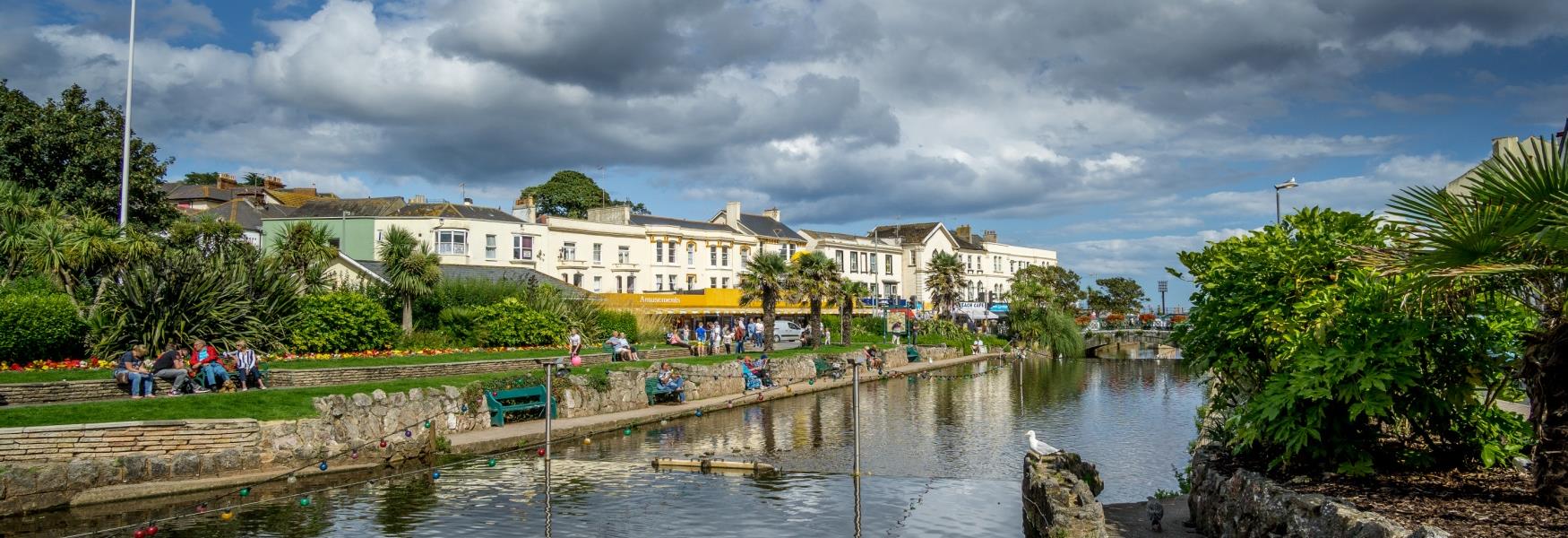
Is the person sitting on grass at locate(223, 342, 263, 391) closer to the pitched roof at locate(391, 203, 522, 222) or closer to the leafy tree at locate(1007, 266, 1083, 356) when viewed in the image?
the pitched roof at locate(391, 203, 522, 222)

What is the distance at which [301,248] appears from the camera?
35281 millimetres

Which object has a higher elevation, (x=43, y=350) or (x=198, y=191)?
A: (x=198, y=191)

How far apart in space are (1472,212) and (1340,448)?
2633 mm

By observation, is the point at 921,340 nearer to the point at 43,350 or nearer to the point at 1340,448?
the point at 43,350

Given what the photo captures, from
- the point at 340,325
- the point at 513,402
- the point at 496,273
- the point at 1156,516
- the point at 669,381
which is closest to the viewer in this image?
the point at 1156,516

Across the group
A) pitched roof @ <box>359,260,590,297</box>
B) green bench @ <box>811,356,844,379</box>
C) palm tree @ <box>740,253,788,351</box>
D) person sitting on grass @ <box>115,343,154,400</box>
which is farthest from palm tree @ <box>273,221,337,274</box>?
green bench @ <box>811,356,844,379</box>

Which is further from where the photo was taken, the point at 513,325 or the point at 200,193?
the point at 200,193

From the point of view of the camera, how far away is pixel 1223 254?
13.2 metres

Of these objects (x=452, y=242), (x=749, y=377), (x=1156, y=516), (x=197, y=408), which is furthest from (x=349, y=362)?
(x=452, y=242)

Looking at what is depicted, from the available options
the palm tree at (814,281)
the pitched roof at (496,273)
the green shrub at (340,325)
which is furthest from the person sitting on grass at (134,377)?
the palm tree at (814,281)

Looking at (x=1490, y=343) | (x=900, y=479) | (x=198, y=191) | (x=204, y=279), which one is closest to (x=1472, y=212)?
(x=1490, y=343)

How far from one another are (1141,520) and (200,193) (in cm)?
8561

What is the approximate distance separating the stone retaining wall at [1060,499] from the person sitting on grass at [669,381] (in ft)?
54.8

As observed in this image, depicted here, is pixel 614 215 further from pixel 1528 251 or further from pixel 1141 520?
pixel 1528 251
